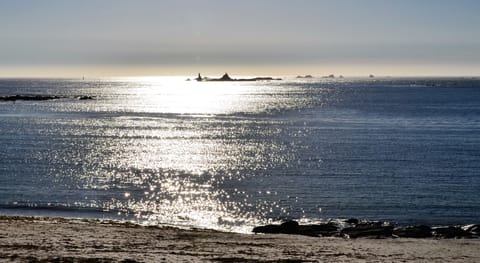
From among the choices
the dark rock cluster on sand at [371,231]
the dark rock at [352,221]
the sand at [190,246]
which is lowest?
the dark rock at [352,221]

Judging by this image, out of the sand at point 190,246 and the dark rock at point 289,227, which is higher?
the sand at point 190,246

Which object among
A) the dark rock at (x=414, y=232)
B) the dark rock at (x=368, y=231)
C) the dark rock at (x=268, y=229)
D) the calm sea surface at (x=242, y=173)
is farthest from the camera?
the calm sea surface at (x=242, y=173)

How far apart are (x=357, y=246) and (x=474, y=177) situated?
90.3 ft

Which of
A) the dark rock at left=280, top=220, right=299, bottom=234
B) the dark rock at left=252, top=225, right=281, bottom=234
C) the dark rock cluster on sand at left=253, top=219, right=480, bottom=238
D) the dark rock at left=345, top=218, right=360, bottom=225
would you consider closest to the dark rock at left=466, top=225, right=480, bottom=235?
the dark rock cluster on sand at left=253, top=219, right=480, bottom=238

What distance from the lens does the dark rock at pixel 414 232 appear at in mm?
33438

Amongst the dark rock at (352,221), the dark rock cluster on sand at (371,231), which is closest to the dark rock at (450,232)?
the dark rock cluster on sand at (371,231)

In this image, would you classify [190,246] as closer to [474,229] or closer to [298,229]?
[298,229]

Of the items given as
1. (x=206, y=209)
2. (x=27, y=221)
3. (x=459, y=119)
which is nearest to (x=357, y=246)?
(x=206, y=209)

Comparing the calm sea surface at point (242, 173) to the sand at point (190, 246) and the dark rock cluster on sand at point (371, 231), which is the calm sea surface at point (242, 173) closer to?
the dark rock cluster on sand at point (371, 231)

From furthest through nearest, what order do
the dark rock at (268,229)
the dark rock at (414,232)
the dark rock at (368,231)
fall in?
the dark rock at (268,229) → the dark rock at (414,232) → the dark rock at (368,231)

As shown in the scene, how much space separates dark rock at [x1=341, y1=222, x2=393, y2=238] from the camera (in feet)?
109

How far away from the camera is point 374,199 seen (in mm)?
44062

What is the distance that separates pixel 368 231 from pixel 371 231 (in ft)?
0.54

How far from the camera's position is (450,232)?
34.0 m
